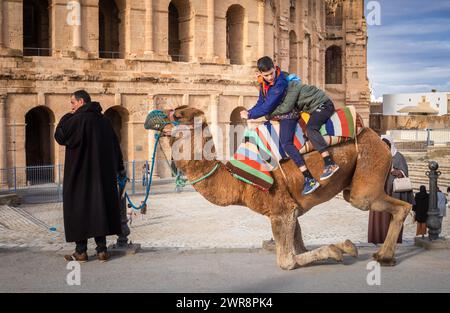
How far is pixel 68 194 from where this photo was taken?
7.40 metres

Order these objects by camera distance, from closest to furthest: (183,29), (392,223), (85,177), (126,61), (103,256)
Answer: (85,177)
(392,223)
(103,256)
(126,61)
(183,29)

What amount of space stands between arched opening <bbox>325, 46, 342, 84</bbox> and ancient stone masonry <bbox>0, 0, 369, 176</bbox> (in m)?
16.8

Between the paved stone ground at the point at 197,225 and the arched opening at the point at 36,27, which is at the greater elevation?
the arched opening at the point at 36,27

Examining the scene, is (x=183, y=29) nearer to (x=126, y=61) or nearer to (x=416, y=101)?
(x=126, y=61)

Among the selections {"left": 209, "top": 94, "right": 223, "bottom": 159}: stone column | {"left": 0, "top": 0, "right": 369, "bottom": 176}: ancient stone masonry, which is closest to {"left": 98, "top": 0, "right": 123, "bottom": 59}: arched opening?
{"left": 0, "top": 0, "right": 369, "bottom": 176}: ancient stone masonry

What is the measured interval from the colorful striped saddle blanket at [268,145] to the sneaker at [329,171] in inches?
12.8

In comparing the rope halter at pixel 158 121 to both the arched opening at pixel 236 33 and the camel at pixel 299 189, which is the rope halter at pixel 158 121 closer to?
the camel at pixel 299 189

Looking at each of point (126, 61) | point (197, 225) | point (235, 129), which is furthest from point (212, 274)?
point (235, 129)

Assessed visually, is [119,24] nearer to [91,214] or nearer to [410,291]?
[91,214]

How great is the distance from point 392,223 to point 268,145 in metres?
2.11

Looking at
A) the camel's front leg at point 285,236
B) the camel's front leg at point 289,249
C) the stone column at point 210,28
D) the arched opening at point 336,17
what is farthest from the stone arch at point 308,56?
the camel's front leg at point 285,236

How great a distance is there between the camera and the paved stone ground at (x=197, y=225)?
14648mm

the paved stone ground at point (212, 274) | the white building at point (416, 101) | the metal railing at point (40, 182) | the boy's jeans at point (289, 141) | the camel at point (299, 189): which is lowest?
the metal railing at point (40, 182)

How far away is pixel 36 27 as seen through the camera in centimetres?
3103
